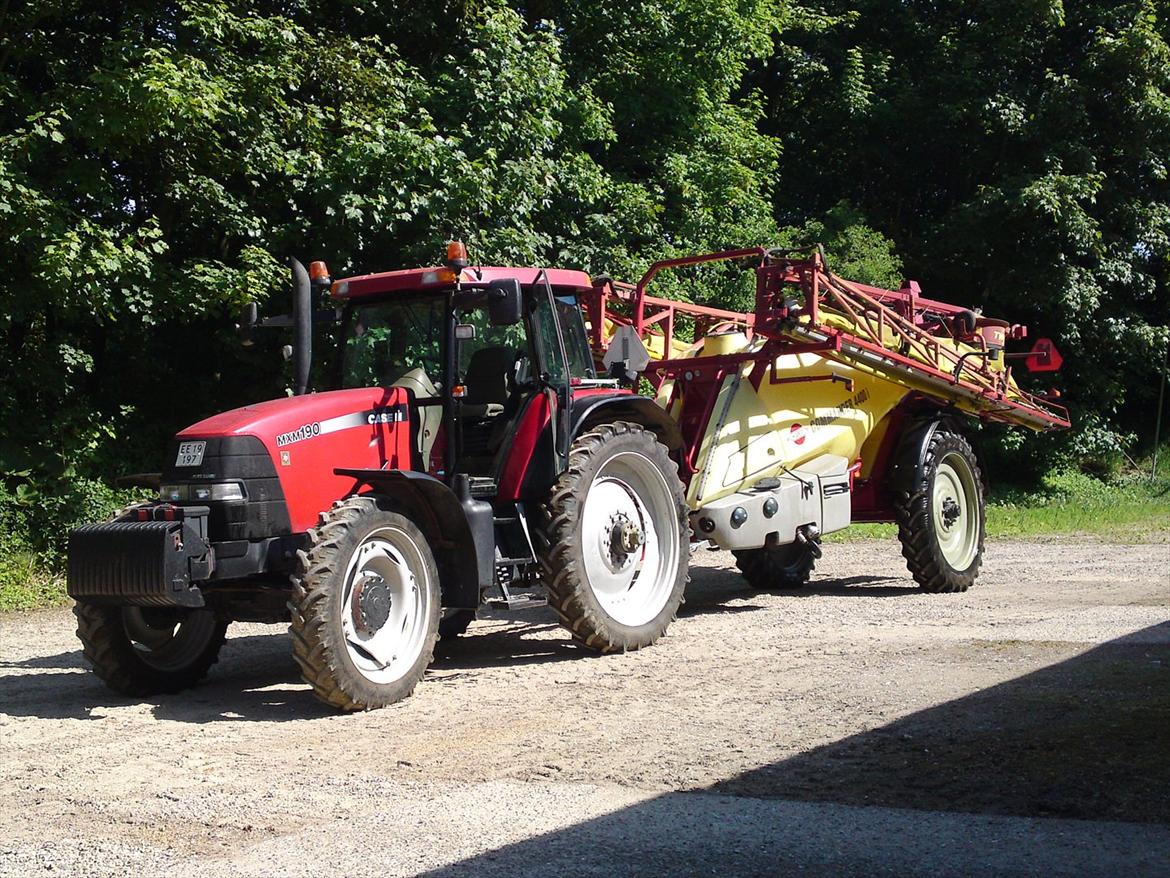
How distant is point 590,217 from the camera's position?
17.3 metres

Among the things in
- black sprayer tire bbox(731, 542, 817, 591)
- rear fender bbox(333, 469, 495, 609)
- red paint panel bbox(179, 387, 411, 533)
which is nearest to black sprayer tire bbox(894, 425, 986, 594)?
black sprayer tire bbox(731, 542, 817, 591)

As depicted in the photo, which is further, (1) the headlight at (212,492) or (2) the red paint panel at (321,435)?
(2) the red paint panel at (321,435)

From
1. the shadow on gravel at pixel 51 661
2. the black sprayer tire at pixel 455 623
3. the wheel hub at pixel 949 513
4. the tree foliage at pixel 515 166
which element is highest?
the tree foliage at pixel 515 166

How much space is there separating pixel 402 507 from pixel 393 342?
51.1 inches

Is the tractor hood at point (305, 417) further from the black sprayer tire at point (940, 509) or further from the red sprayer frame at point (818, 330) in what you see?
the black sprayer tire at point (940, 509)

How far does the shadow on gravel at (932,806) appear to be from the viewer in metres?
4.35

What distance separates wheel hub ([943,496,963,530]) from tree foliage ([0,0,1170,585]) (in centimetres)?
557

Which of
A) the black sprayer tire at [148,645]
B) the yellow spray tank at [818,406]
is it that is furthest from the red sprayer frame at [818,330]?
the black sprayer tire at [148,645]

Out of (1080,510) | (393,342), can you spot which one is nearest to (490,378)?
(393,342)

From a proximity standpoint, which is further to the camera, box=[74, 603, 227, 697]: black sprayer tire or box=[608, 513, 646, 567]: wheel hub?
box=[608, 513, 646, 567]: wheel hub

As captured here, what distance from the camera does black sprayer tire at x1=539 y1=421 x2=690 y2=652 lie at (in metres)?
8.37

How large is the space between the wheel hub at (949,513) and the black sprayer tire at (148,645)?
668 centimetres

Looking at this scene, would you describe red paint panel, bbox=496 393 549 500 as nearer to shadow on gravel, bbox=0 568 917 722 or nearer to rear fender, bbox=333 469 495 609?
rear fender, bbox=333 469 495 609

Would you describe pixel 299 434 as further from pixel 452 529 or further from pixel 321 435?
pixel 452 529
